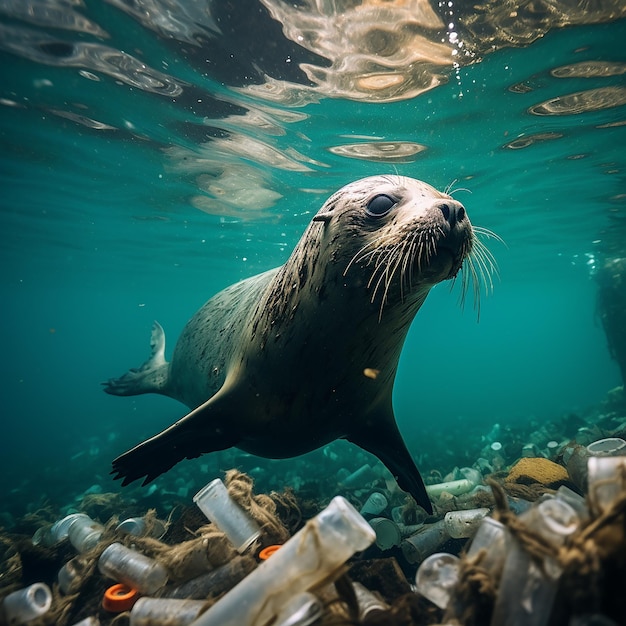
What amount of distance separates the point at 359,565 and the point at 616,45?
8794mm

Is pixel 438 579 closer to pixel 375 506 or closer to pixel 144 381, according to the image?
pixel 375 506

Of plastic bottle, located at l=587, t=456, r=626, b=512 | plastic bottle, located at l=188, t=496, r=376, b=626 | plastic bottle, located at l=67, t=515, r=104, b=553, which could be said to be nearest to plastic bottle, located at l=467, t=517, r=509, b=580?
plastic bottle, located at l=587, t=456, r=626, b=512

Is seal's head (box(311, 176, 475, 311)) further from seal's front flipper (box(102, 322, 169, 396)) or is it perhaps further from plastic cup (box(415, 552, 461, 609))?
seal's front flipper (box(102, 322, 169, 396))

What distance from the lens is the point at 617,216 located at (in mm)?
16156

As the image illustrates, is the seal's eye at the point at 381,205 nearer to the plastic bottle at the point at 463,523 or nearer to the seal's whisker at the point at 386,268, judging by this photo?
the seal's whisker at the point at 386,268

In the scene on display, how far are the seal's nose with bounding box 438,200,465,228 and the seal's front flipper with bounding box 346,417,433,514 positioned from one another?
1.90 m

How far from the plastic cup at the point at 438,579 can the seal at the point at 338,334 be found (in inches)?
52.9

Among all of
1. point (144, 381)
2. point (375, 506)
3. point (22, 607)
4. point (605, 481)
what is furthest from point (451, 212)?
point (144, 381)

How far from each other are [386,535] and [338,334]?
158 cm

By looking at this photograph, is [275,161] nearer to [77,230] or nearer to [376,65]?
[376,65]

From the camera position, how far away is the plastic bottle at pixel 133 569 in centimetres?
187

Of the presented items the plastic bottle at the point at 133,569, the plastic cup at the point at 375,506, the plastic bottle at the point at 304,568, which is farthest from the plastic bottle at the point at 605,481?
the plastic cup at the point at 375,506

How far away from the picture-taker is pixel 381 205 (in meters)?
2.39

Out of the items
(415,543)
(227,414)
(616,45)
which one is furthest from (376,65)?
(415,543)
